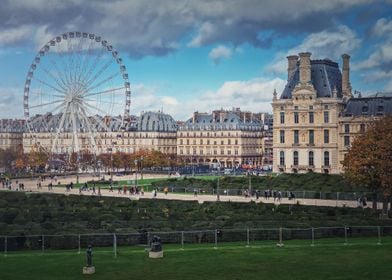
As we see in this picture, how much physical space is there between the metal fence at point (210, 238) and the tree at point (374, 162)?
13505 millimetres

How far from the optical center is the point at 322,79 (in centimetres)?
11575

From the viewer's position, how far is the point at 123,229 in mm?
40875

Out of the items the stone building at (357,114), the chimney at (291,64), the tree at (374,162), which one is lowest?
the tree at (374,162)

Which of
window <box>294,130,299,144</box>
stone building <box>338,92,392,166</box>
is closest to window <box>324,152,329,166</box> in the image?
stone building <box>338,92,392,166</box>

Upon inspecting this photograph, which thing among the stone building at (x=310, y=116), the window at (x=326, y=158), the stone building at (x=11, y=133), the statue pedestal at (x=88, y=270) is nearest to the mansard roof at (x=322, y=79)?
the stone building at (x=310, y=116)

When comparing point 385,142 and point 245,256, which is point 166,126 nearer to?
point 385,142

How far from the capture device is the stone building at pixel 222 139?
563 feet

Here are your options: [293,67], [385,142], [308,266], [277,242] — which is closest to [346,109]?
[293,67]

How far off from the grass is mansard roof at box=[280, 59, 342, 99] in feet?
257

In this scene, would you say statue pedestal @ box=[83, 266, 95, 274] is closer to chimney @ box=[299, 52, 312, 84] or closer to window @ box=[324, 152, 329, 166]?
window @ box=[324, 152, 329, 166]

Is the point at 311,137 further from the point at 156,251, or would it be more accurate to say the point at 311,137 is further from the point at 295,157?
the point at 156,251

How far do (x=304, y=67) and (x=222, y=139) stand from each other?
61333 mm

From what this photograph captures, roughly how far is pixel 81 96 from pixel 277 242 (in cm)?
6639

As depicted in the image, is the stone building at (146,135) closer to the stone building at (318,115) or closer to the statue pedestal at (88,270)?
the stone building at (318,115)
